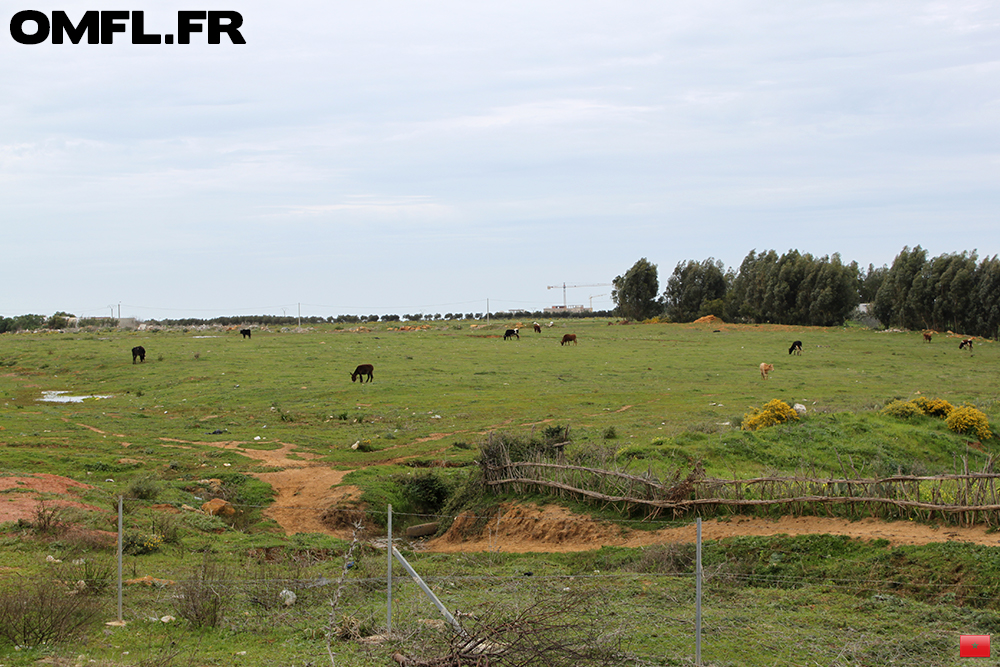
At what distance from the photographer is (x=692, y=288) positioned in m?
104

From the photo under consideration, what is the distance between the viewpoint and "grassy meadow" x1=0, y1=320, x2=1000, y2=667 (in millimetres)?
7430

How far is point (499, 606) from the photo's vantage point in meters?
7.84

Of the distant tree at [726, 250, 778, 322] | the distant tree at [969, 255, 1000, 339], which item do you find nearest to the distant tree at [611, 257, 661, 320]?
the distant tree at [726, 250, 778, 322]

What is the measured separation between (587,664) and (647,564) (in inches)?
181

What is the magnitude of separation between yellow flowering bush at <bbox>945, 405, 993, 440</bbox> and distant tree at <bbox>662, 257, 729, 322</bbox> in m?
81.7

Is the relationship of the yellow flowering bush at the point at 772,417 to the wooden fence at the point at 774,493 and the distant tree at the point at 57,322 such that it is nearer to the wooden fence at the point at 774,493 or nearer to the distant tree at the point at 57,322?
the wooden fence at the point at 774,493

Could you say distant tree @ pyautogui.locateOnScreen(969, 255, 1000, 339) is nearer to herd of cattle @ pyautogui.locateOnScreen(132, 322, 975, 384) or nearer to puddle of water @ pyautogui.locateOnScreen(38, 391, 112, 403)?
herd of cattle @ pyautogui.locateOnScreen(132, 322, 975, 384)

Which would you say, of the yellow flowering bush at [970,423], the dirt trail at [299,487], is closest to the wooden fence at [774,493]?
the dirt trail at [299,487]

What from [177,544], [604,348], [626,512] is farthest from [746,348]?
[177,544]

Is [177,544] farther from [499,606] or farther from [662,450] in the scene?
[662,450]

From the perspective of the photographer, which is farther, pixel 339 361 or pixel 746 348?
pixel 746 348

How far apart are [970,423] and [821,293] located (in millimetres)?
66509

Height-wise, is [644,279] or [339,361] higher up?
[644,279]

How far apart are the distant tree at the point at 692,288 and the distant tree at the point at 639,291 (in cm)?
335
